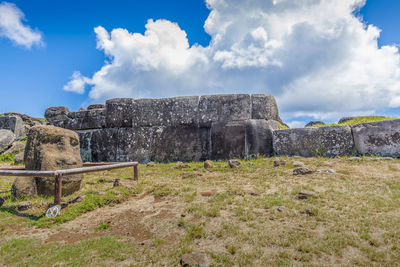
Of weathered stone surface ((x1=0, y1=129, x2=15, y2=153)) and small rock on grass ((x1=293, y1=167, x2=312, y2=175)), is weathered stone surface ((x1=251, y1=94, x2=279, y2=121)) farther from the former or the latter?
weathered stone surface ((x1=0, y1=129, x2=15, y2=153))

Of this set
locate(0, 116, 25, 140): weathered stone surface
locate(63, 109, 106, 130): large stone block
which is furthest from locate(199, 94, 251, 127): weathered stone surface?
locate(0, 116, 25, 140): weathered stone surface

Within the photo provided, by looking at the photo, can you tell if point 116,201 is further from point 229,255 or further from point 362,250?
point 362,250

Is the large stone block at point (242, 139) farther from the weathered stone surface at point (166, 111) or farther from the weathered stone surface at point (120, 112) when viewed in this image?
the weathered stone surface at point (120, 112)

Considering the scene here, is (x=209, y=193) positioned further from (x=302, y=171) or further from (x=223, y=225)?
(x=302, y=171)

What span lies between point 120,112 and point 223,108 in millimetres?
3876

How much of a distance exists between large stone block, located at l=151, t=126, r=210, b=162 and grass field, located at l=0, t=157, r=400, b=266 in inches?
140

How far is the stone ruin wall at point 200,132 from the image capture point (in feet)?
23.9

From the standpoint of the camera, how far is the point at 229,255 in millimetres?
2213

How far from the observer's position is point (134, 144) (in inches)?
350

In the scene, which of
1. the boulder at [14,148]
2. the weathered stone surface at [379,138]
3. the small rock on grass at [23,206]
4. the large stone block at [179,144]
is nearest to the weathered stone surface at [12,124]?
the boulder at [14,148]

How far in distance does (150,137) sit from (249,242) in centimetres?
686

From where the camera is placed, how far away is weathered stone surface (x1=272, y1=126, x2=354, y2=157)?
719 centimetres

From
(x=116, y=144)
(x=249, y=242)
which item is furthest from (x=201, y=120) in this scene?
(x=249, y=242)

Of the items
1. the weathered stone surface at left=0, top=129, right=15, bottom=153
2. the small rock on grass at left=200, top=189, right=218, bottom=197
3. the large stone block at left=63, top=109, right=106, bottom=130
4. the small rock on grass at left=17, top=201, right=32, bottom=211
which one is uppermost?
the large stone block at left=63, top=109, right=106, bottom=130
